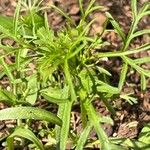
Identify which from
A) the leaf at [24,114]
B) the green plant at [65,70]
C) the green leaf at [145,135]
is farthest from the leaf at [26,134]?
the green leaf at [145,135]

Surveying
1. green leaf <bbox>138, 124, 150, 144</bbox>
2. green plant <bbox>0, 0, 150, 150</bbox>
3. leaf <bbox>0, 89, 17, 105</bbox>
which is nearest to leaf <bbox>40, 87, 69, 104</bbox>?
green plant <bbox>0, 0, 150, 150</bbox>

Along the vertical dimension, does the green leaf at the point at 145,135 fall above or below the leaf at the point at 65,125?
below

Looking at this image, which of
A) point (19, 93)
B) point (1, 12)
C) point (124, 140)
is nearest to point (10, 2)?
point (1, 12)

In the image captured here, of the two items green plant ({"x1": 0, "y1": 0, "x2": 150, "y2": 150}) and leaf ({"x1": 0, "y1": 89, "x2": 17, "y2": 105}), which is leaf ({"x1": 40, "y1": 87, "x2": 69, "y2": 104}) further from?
leaf ({"x1": 0, "y1": 89, "x2": 17, "y2": 105})

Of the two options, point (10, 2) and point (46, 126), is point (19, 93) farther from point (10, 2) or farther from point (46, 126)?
point (10, 2)

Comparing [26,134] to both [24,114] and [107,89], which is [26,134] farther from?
[107,89]

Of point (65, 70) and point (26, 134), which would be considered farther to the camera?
point (26, 134)

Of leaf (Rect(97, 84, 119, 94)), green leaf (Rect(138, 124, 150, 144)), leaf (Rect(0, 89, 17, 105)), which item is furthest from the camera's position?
green leaf (Rect(138, 124, 150, 144))

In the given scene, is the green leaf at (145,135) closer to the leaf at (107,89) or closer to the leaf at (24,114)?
the leaf at (107,89)

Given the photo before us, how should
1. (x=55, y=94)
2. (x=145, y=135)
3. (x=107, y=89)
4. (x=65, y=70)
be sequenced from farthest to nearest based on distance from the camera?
(x=145, y=135) → (x=55, y=94) → (x=107, y=89) → (x=65, y=70)

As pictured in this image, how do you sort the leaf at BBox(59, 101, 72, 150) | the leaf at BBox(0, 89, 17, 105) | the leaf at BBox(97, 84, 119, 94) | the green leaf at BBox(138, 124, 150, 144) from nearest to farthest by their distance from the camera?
the leaf at BBox(59, 101, 72, 150) < the leaf at BBox(97, 84, 119, 94) < the leaf at BBox(0, 89, 17, 105) < the green leaf at BBox(138, 124, 150, 144)

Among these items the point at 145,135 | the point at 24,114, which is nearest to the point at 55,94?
the point at 24,114
